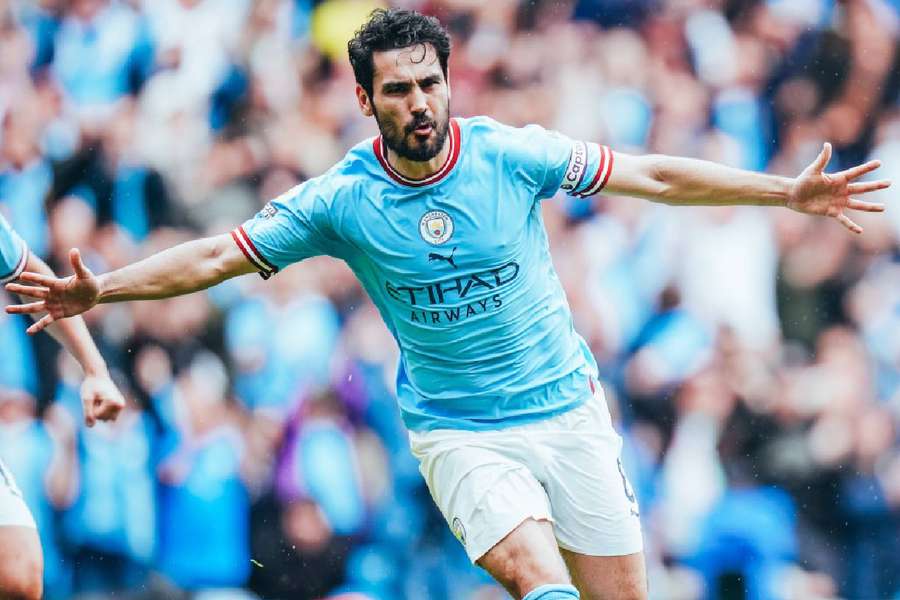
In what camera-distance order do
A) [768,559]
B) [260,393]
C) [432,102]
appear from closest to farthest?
[432,102]
[768,559]
[260,393]

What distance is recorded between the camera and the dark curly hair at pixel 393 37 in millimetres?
4039

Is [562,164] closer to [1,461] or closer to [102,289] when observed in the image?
[102,289]

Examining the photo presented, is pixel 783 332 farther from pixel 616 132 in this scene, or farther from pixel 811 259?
pixel 616 132

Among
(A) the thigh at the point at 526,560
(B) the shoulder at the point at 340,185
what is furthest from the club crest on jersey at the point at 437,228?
(A) the thigh at the point at 526,560

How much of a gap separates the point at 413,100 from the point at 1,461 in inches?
70.2

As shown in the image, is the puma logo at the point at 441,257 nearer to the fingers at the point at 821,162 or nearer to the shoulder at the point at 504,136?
the shoulder at the point at 504,136

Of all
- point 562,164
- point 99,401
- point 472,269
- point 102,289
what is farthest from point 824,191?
point 99,401

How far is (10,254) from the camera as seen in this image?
14.1 ft

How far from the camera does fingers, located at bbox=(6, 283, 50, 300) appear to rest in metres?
3.90

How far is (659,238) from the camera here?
7.12 m

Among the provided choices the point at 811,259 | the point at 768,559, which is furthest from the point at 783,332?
the point at 768,559

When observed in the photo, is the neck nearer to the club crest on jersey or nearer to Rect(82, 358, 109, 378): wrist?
the club crest on jersey

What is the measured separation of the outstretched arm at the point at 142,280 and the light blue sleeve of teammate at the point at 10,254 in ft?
0.54

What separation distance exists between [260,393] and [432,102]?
344 cm
